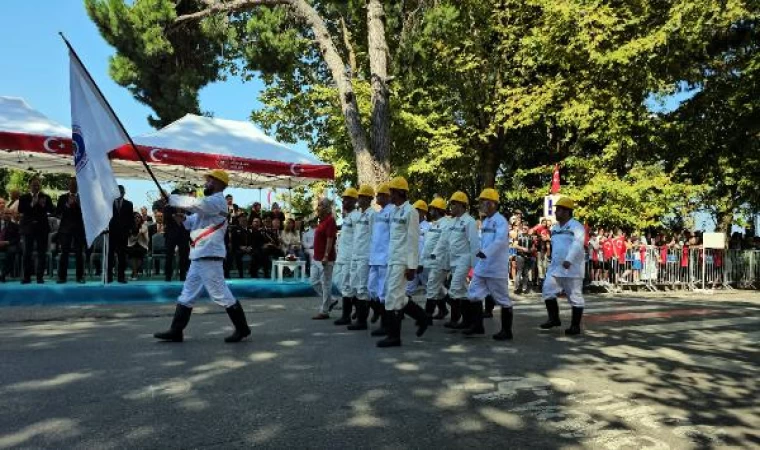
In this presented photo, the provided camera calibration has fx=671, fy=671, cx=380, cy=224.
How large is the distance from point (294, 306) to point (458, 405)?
7.66 metres

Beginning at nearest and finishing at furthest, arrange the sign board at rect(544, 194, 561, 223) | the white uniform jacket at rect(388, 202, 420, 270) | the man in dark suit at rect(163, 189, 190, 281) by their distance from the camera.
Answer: the white uniform jacket at rect(388, 202, 420, 270), the man in dark suit at rect(163, 189, 190, 281), the sign board at rect(544, 194, 561, 223)

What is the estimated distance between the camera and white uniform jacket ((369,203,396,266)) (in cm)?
863

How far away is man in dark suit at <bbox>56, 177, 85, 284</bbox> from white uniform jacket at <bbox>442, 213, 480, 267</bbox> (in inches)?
275

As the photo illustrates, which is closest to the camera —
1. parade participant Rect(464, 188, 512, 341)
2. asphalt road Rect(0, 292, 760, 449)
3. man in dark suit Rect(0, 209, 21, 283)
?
asphalt road Rect(0, 292, 760, 449)

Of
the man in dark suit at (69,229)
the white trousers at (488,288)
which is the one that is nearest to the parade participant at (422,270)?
the white trousers at (488,288)

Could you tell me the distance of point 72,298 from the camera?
1143 cm

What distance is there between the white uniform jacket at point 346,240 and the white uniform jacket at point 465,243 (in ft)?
4.96

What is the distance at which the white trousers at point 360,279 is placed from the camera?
363 inches

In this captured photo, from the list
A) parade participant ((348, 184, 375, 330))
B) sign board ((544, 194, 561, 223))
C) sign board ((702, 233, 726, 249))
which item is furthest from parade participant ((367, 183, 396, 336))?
sign board ((702, 233, 726, 249))

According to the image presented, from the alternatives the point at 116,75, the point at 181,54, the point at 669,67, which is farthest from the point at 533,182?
the point at 116,75

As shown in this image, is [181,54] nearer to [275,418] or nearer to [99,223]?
[99,223]

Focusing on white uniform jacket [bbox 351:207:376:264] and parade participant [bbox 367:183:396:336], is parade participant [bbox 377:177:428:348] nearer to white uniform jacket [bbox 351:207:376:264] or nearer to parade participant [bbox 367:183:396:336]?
parade participant [bbox 367:183:396:336]

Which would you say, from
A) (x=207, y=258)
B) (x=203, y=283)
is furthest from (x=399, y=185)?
(x=203, y=283)

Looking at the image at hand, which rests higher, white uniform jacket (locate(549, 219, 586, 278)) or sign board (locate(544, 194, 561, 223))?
sign board (locate(544, 194, 561, 223))
